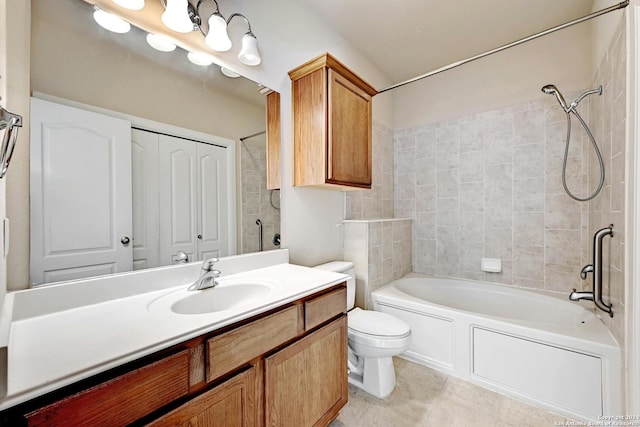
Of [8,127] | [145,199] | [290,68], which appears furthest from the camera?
[290,68]

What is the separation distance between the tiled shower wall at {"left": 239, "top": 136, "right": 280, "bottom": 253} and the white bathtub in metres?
1.13

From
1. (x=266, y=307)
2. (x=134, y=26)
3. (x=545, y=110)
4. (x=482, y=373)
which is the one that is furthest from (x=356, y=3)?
(x=482, y=373)

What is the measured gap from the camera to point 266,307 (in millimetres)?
958

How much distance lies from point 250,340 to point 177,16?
1455 mm

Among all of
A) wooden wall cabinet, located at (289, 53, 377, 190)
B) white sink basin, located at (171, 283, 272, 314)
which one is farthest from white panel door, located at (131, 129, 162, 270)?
wooden wall cabinet, located at (289, 53, 377, 190)

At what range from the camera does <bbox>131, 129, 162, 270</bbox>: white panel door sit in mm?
1107

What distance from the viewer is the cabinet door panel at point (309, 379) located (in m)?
1.01

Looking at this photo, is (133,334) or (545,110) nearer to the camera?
(133,334)

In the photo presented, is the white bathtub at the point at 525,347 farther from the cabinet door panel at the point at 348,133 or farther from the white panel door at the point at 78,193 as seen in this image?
the white panel door at the point at 78,193

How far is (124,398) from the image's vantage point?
641 mm

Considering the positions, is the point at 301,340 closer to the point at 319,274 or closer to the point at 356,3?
the point at 319,274

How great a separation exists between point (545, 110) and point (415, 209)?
4.57ft

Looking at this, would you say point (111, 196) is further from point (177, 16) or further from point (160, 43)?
point (177, 16)

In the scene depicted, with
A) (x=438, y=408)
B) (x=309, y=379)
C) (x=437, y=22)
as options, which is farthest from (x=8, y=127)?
(x=437, y=22)
